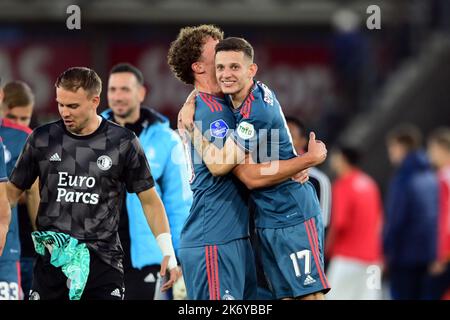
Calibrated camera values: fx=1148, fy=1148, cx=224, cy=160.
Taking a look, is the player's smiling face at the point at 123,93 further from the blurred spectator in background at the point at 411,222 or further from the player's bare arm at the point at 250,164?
the blurred spectator in background at the point at 411,222

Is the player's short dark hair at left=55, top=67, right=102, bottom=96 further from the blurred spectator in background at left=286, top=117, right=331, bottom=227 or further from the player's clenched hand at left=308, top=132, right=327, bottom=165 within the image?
the blurred spectator in background at left=286, top=117, right=331, bottom=227

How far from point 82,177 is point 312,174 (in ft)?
11.5

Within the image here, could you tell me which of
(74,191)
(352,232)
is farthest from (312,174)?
(352,232)

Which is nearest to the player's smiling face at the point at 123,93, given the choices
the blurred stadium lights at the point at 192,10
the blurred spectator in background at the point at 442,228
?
the blurred spectator in background at the point at 442,228

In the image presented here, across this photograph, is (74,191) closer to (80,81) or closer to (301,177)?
(80,81)

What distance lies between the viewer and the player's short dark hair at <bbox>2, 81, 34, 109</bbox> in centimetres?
894

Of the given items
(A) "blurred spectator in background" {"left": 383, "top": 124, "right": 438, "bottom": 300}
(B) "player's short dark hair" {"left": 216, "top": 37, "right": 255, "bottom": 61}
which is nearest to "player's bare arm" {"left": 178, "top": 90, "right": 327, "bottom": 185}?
(B) "player's short dark hair" {"left": 216, "top": 37, "right": 255, "bottom": 61}

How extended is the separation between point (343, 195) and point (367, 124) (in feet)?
20.7

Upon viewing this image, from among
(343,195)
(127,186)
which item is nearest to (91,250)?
(127,186)

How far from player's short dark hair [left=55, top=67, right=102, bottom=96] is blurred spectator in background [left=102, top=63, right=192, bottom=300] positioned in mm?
1641

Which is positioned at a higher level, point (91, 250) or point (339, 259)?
point (91, 250)

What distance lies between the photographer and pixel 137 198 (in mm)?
9023
